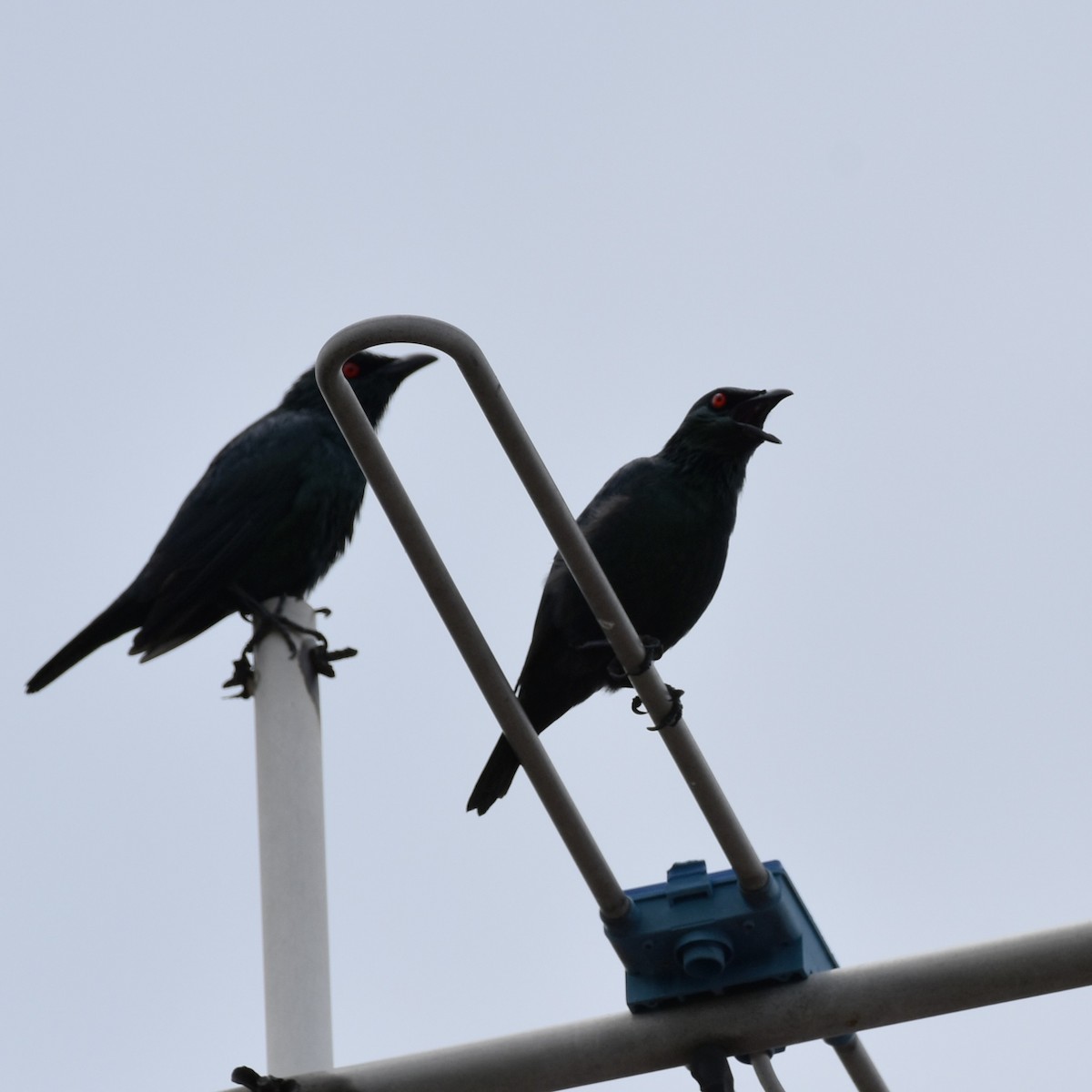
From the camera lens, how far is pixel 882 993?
9.36ft

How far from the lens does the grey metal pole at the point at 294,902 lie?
330 centimetres

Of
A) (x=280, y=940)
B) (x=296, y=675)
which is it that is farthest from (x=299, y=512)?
(x=280, y=940)

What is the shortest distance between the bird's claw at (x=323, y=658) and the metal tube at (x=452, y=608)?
3.39 feet

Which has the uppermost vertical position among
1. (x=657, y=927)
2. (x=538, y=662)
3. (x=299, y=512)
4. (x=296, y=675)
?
(x=299, y=512)

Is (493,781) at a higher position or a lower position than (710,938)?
higher

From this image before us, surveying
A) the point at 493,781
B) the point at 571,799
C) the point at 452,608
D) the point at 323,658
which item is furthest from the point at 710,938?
the point at 493,781

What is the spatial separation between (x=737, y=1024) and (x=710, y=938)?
0.49 feet

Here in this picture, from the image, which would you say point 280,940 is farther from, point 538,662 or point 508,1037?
point 538,662

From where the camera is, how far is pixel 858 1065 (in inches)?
128

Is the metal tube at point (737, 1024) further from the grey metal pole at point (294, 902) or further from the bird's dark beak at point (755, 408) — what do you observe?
the bird's dark beak at point (755, 408)

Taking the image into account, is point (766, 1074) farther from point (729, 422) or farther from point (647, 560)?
point (729, 422)

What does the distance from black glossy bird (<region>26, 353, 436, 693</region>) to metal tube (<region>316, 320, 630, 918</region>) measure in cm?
271

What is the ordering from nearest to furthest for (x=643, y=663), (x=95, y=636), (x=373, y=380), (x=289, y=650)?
1. (x=643, y=663)
2. (x=289, y=650)
3. (x=95, y=636)
4. (x=373, y=380)

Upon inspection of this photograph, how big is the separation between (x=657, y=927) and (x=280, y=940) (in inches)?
31.0
